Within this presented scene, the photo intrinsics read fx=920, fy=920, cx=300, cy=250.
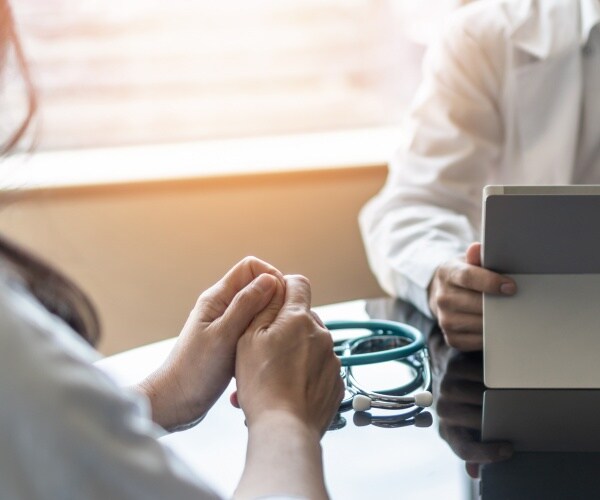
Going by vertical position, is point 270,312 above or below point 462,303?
above

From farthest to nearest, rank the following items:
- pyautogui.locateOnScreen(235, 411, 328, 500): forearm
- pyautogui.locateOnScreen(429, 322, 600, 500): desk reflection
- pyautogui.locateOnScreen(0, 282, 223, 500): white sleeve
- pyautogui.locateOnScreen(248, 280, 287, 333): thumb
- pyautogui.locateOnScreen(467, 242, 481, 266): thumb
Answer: pyautogui.locateOnScreen(467, 242, 481, 266): thumb → pyautogui.locateOnScreen(248, 280, 287, 333): thumb → pyautogui.locateOnScreen(429, 322, 600, 500): desk reflection → pyautogui.locateOnScreen(235, 411, 328, 500): forearm → pyautogui.locateOnScreen(0, 282, 223, 500): white sleeve

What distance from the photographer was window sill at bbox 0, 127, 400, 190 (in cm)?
218

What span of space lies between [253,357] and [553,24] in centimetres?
113

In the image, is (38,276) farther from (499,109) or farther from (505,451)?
(499,109)

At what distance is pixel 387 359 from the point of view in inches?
44.5

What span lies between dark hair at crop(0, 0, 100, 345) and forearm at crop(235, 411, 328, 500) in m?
0.18

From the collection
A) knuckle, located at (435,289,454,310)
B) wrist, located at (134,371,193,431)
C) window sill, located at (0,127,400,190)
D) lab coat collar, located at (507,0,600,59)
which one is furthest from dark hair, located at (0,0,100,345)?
window sill, located at (0,127,400,190)

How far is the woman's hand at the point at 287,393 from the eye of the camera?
742 millimetres

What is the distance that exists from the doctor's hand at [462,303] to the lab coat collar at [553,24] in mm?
632

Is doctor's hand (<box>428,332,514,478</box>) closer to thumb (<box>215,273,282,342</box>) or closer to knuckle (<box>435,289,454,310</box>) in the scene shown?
knuckle (<box>435,289,454,310</box>)

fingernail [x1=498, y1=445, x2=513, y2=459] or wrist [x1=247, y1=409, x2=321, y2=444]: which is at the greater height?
wrist [x1=247, y1=409, x2=321, y2=444]

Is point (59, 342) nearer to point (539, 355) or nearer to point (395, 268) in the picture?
point (539, 355)

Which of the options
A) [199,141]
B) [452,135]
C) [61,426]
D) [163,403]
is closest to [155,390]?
[163,403]

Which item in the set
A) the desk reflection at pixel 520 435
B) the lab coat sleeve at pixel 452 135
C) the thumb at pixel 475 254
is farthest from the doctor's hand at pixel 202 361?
the lab coat sleeve at pixel 452 135
